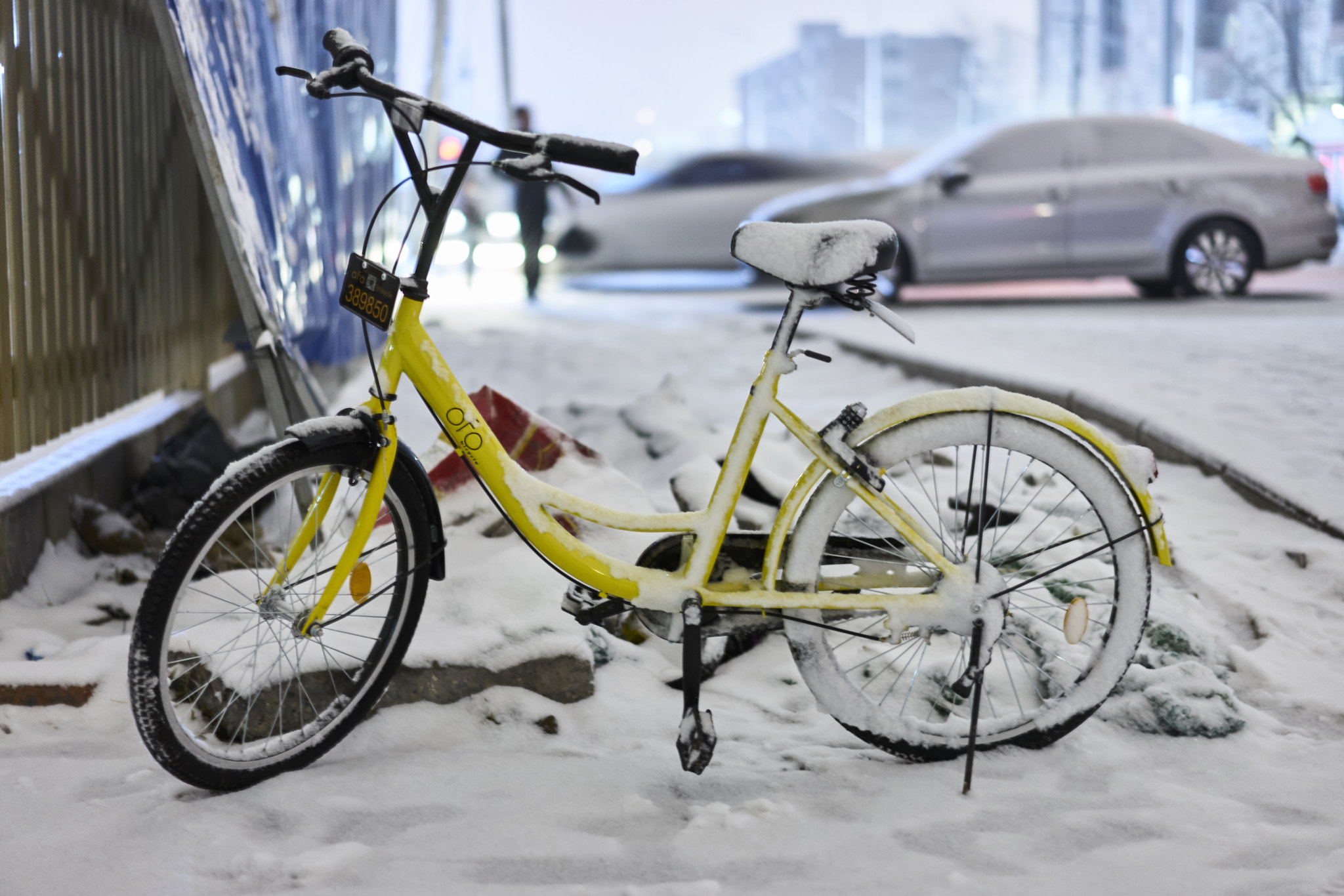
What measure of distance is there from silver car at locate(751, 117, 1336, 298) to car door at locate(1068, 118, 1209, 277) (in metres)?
0.01

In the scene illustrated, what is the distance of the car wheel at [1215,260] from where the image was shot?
9359 millimetres

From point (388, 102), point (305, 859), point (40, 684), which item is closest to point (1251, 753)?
point (305, 859)

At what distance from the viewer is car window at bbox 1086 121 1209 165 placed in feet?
30.9

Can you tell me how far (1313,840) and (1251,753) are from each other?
1.14ft

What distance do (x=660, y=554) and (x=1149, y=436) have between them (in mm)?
2656

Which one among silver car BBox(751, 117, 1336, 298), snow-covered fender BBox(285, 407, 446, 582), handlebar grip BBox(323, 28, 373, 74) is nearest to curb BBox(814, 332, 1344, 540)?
snow-covered fender BBox(285, 407, 446, 582)

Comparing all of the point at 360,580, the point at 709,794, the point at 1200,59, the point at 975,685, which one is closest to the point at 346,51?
the point at 360,580

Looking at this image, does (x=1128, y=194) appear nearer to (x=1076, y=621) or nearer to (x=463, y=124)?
(x=1076, y=621)

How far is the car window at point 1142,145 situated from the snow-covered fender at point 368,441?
8.52 m

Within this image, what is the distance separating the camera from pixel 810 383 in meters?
6.30

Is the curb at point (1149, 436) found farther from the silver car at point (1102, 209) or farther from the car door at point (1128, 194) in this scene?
the car door at point (1128, 194)

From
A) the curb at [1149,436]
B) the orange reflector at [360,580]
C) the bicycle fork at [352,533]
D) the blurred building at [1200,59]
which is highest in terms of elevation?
the blurred building at [1200,59]

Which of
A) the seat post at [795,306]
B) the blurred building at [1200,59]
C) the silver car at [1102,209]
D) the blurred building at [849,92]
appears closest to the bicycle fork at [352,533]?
the seat post at [795,306]

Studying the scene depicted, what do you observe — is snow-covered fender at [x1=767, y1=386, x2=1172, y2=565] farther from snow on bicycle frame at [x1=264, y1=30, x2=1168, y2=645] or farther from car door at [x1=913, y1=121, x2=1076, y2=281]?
car door at [x1=913, y1=121, x2=1076, y2=281]
